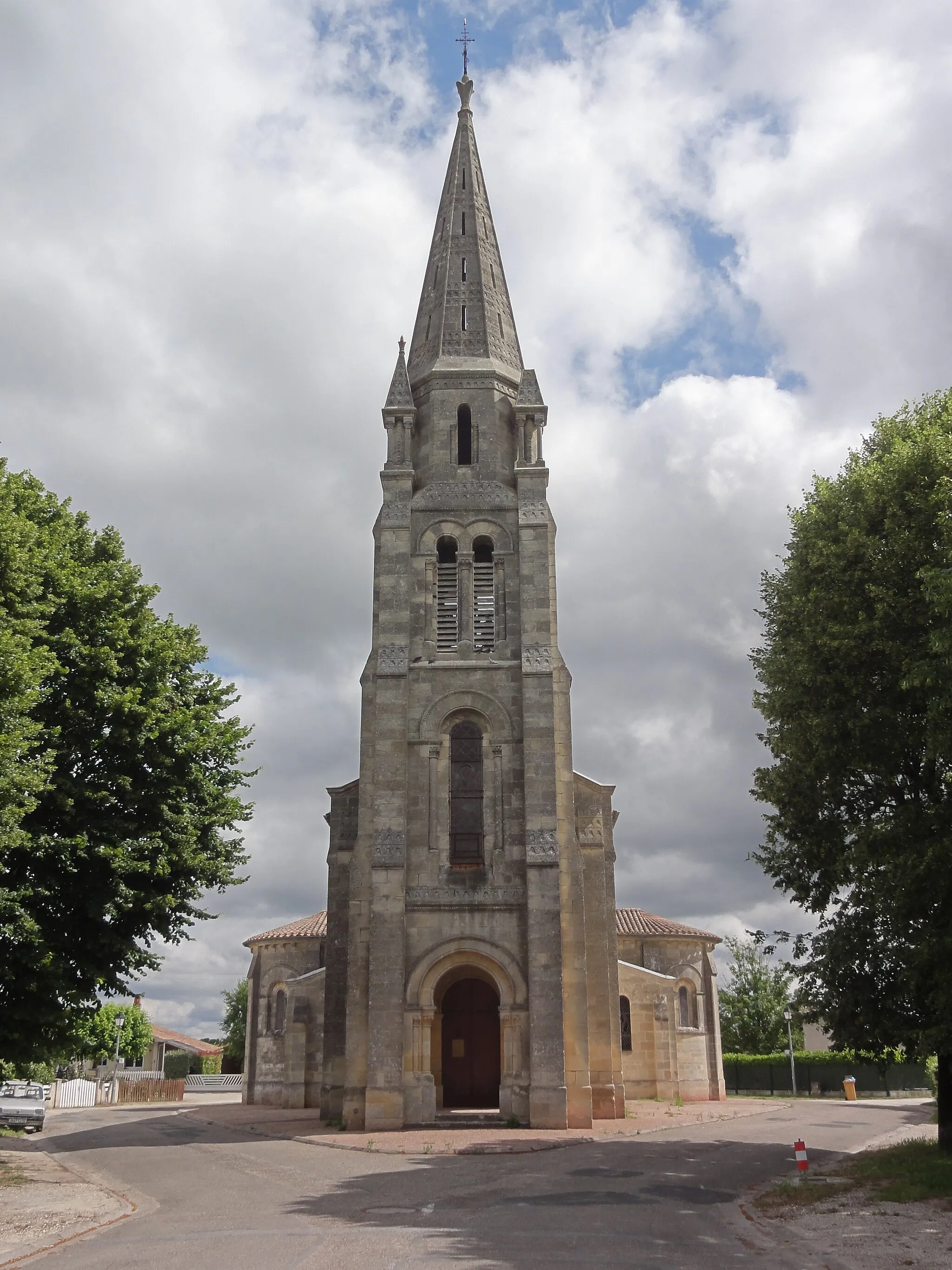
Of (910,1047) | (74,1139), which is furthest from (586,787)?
(74,1139)

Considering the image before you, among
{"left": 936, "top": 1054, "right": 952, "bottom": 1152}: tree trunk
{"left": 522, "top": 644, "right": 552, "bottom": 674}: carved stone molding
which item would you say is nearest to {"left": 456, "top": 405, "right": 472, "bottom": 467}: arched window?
{"left": 522, "top": 644, "right": 552, "bottom": 674}: carved stone molding

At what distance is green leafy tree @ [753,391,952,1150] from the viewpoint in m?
18.0

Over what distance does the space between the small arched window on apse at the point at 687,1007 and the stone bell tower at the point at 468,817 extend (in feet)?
40.3

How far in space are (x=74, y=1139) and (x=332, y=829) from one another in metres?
11.5

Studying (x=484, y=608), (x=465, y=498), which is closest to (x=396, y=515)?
(x=465, y=498)

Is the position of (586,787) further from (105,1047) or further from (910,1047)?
(105,1047)

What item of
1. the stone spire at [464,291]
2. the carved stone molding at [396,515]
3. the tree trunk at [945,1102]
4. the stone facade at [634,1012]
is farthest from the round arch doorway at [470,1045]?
the stone spire at [464,291]

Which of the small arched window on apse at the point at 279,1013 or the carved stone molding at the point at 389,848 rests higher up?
the carved stone molding at the point at 389,848

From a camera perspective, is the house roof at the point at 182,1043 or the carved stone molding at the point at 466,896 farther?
the house roof at the point at 182,1043

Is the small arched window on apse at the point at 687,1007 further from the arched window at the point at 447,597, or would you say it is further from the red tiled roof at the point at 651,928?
the arched window at the point at 447,597

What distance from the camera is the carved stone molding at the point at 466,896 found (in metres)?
30.3

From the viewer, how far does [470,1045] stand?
3262cm

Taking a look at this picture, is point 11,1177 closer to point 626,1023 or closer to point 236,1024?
point 626,1023

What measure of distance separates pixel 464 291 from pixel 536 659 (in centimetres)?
1535
